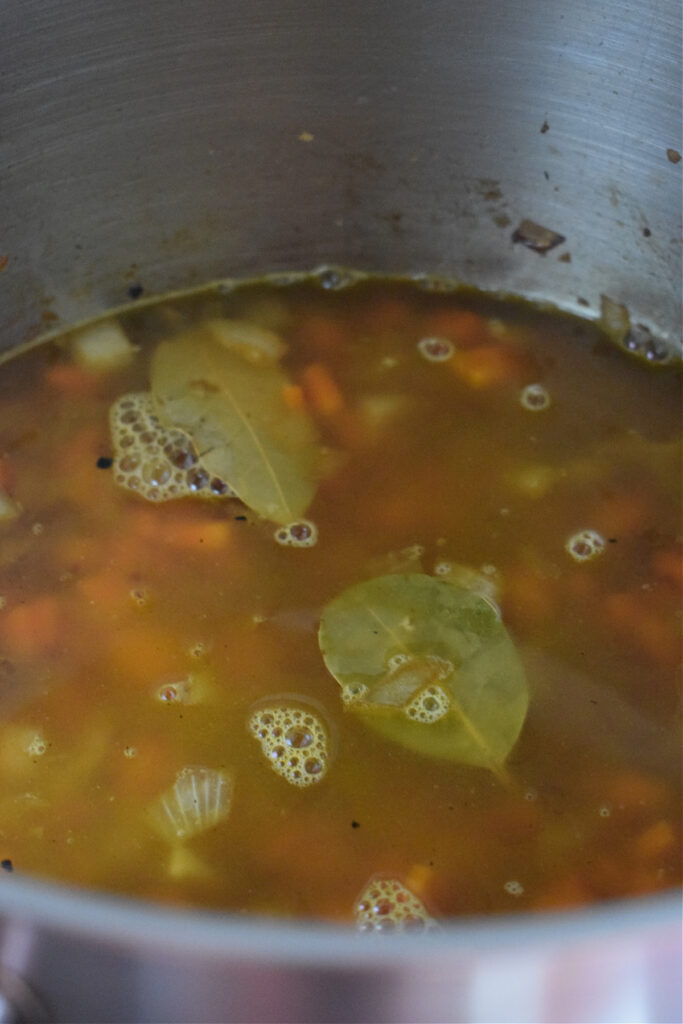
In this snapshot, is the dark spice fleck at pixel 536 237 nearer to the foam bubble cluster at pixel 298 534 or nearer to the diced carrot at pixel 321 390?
the diced carrot at pixel 321 390

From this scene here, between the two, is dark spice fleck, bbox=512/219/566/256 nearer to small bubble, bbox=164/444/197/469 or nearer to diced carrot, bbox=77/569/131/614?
small bubble, bbox=164/444/197/469

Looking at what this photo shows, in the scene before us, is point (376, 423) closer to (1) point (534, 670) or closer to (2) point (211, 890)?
(1) point (534, 670)

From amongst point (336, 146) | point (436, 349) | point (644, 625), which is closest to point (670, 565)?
point (644, 625)

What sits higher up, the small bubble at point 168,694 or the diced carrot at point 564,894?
the small bubble at point 168,694

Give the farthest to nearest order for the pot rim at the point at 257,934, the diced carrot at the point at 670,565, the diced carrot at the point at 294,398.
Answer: the diced carrot at the point at 294,398 → the diced carrot at the point at 670,565 → the pot rim at the point at 257,934

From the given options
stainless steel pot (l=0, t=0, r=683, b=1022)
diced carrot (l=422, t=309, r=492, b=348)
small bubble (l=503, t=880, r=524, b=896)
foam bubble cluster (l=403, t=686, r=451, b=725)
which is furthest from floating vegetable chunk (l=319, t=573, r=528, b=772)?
stainless steel pot (l=0, t=0, r=683, b=1022)

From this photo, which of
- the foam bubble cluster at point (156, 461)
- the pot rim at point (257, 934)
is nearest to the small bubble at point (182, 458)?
the foam bubble cluster at point (156, 461)
